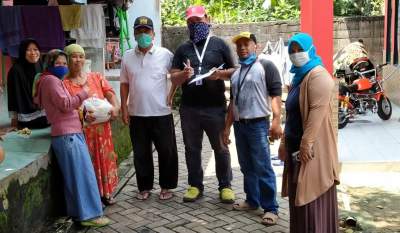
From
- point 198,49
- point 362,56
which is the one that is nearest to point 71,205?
point 198,49

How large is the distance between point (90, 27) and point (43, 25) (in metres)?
0.98

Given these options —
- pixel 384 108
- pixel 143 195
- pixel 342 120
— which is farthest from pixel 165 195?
pixel 384 108

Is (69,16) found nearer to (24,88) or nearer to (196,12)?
(24,88)

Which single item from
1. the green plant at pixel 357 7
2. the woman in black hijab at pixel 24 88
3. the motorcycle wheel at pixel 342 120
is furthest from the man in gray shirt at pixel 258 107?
the green plant at pixel 357 7

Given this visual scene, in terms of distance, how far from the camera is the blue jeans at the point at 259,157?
4387 mm

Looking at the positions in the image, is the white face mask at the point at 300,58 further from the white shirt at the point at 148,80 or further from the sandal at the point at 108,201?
the sandal at the point at 108,201

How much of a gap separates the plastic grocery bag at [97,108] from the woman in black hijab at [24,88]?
1.11 m

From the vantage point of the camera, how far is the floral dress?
15.2ft

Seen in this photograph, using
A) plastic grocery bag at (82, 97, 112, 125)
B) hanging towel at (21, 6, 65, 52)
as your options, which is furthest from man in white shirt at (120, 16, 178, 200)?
hanging towel at (21, 6, 65, 52)

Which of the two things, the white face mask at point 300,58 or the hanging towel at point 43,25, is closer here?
the white face mask at point 300,58

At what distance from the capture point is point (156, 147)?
5.13 meters

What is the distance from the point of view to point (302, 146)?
339 centimetres

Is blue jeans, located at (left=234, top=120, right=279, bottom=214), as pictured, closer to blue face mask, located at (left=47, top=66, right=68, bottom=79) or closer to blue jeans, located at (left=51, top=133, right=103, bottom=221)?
blue jeans, located at (left=51, top=133, right=103, bottom=221)

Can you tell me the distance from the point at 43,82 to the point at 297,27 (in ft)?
33.9
